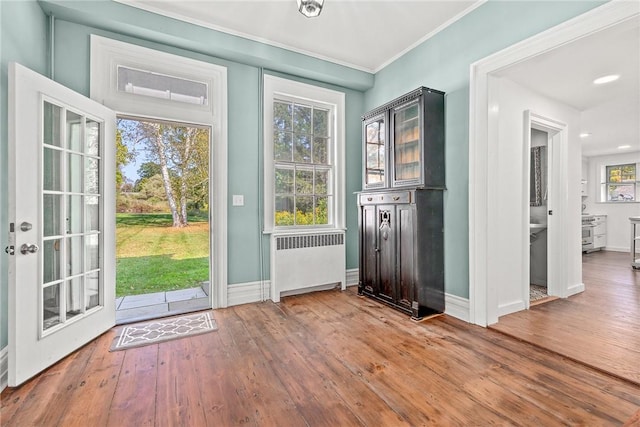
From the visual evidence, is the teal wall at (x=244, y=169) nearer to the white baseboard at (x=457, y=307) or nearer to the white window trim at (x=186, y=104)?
the white window trim at (x=186, y=104)

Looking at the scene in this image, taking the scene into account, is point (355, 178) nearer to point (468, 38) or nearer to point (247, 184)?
point (247, 184)

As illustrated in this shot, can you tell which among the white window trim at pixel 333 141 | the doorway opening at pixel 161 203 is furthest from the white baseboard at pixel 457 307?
the doorway opening at pixel 161 203

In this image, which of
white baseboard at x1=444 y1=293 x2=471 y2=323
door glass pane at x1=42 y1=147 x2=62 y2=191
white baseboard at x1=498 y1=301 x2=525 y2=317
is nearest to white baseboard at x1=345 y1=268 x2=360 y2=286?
white baseboard at x1=444 y1=293 x2=471 y2=323

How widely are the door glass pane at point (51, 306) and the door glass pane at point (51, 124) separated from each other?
3.53ft

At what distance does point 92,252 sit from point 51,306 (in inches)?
20.8

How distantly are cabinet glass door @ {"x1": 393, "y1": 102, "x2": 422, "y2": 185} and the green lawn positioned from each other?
3576 millimetres

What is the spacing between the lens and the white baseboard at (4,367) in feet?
5.96

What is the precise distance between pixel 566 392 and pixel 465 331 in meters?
0.89

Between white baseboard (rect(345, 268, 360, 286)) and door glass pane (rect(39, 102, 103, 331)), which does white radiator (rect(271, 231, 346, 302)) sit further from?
door glass pane (rect(39, 102, 103, 331))

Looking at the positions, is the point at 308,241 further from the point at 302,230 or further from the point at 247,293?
the point at 247,293

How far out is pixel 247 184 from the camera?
3486 millimetres

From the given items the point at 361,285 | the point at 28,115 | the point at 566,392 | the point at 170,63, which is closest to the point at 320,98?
the point at 170,63

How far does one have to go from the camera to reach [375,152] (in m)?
3.62

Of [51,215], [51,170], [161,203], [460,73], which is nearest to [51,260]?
[51,215]
